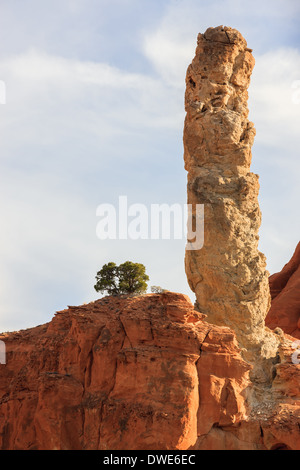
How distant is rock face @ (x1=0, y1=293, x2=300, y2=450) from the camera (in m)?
24.8

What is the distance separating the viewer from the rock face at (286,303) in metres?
50.8

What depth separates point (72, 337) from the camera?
2758 cm

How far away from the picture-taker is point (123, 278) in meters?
36.0

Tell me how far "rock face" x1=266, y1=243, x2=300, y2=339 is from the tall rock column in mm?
19133

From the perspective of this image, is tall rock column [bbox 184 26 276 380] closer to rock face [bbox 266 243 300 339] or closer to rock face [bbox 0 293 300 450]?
rock face [bbox 0 293 300 450]

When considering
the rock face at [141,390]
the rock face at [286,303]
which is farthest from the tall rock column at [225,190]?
the rock face at [286,303]

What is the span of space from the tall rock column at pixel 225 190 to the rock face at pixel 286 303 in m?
19.1

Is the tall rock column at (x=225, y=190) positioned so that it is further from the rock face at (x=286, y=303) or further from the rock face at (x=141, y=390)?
the rock face at (x=286, y=303)

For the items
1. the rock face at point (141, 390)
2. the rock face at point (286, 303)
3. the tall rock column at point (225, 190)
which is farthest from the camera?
the rock face at point (286, 303)

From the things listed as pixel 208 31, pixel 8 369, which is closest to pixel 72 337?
pixel 8 369

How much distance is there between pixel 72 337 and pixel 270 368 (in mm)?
9305

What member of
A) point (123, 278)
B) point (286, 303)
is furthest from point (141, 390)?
point (286, 303)
